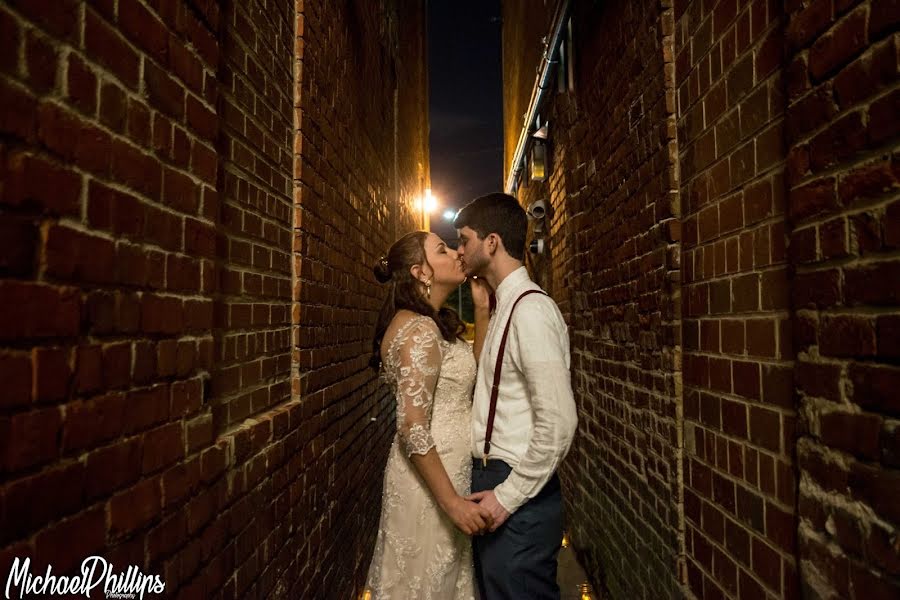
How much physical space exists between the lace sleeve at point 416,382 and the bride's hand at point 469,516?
0.26 m

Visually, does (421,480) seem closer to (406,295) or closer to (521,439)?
(521,439)

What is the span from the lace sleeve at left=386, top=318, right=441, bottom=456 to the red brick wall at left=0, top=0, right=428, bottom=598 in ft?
1.48

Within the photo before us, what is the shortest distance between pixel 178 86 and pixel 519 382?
1.58 m

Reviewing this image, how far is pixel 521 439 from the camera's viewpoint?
2229 millimetres

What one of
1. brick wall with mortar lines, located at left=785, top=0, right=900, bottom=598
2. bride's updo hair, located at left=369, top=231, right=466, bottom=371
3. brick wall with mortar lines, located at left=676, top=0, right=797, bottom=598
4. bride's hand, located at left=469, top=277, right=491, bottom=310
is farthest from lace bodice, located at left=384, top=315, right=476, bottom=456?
brick wall with mortar lines, located at left=785, top=0, right=900, bottom=598

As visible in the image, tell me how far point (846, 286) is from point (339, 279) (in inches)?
101

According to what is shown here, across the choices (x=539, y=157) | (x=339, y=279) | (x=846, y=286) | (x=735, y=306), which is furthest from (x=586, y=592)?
(x=539, y=157)

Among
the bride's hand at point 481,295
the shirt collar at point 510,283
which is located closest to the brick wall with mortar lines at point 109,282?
the shirt collar at point 510,283

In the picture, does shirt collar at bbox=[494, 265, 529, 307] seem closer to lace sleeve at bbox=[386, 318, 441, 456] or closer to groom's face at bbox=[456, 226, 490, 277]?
groom's face at bbox=[456, 226, 490, 277]

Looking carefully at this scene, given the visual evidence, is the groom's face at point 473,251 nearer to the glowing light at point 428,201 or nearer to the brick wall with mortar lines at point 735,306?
the brick wall with mortar lines at point 735,306

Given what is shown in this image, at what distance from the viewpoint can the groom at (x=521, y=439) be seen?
2.07 metres

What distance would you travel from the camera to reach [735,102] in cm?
166

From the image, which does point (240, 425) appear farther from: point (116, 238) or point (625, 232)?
point (625, 232)

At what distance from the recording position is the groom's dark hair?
2604mm
